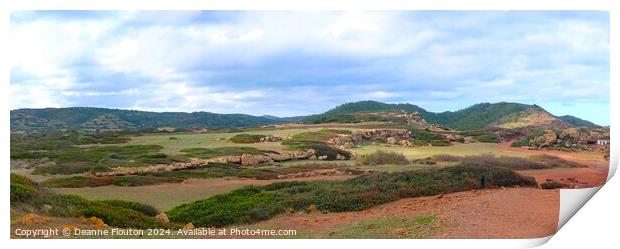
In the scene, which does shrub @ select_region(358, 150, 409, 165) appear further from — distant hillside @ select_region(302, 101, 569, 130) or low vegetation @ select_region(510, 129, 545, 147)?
low vegetation @ select_region(510, 129, 545, 147)

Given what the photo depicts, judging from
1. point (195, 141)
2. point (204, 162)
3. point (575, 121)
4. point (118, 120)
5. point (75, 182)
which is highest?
point (118, 120)

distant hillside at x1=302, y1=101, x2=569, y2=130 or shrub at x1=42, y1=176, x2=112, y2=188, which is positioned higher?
distant hillside at x1=302, y1=101, x2=569, y2=130

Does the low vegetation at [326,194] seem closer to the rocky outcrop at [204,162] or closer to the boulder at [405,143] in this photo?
the rocky outcrop at [204,162]

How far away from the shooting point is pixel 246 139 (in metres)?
21.1

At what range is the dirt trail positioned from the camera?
1984 cm

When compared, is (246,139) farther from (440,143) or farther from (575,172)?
(575,172)

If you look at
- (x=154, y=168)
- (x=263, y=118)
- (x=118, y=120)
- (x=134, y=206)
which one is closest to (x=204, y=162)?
(x=154, y=168)

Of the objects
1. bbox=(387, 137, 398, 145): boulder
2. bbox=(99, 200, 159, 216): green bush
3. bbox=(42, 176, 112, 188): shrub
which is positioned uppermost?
bbox=(387, 137, 398, 145): boulder

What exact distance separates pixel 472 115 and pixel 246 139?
4986 millimetres

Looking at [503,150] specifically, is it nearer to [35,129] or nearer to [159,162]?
[159,162]

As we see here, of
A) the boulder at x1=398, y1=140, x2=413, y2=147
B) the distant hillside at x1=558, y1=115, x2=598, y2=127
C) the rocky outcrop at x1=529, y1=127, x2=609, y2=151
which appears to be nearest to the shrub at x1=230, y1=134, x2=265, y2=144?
the boulder at x1=398, y1=140, x2=413, y2=147

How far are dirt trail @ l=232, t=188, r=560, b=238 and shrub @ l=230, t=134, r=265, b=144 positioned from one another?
73.0 inches
